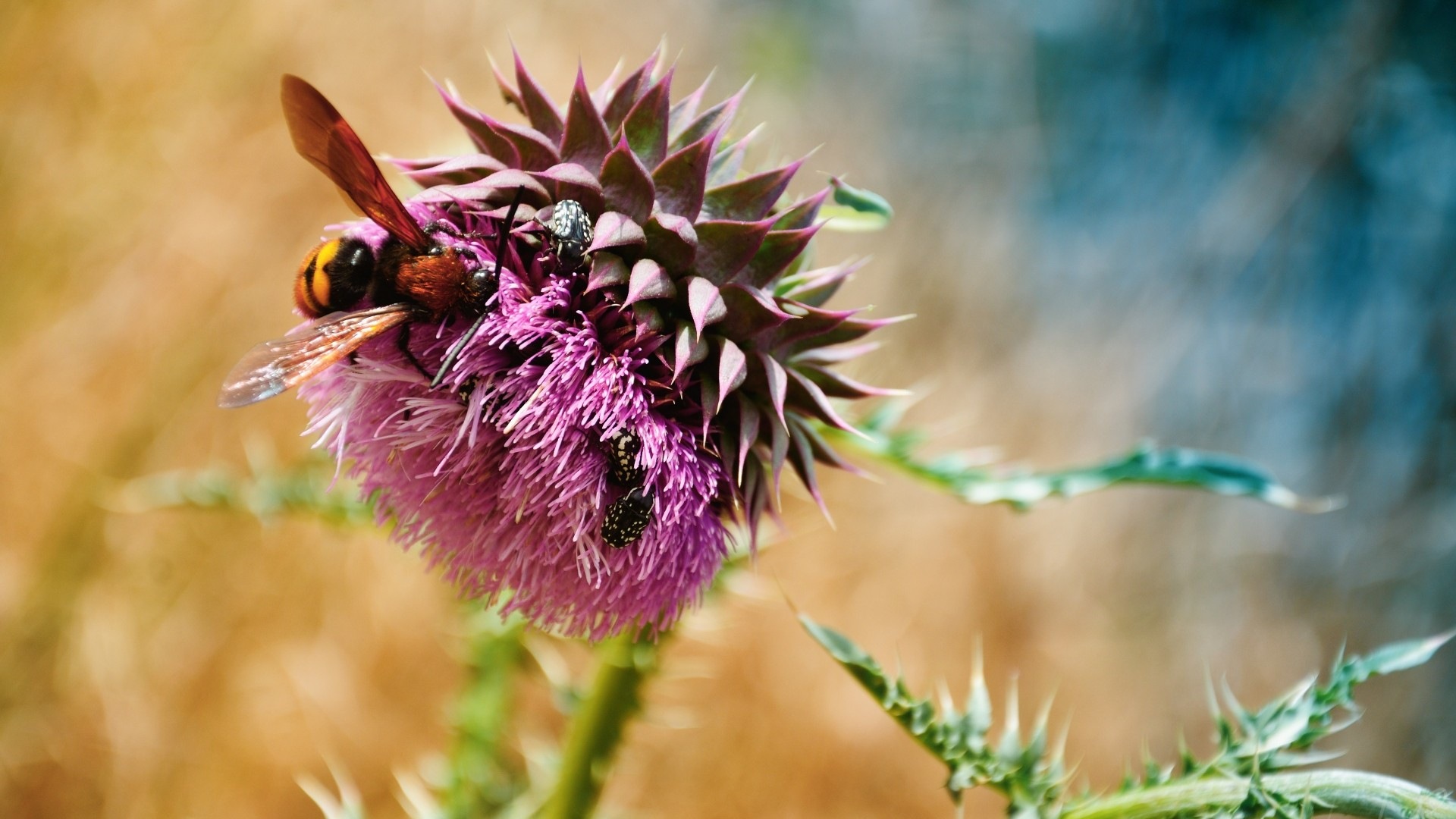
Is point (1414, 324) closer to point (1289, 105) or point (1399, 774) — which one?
point (1289, 105)

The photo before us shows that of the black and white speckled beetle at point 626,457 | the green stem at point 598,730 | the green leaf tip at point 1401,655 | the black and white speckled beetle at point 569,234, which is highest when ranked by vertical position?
the black and white speckled beetle at point 569,234

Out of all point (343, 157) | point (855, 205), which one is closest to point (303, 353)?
point (343, 157)

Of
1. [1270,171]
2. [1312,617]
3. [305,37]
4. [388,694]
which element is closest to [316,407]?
[388,694]

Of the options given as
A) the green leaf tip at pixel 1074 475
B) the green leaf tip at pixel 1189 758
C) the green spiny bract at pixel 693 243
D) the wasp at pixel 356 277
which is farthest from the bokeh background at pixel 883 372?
the wasp at pixel 356 277

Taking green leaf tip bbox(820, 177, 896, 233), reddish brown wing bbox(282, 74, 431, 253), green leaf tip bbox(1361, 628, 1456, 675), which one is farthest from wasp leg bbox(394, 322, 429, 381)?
green leaf tip bbox(1361, 628, 1456, 675)

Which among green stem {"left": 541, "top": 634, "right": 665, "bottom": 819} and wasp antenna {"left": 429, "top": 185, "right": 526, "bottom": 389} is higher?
wasp antenna {"left": 429, "top": 185, "right": 526, "bottom": 389}

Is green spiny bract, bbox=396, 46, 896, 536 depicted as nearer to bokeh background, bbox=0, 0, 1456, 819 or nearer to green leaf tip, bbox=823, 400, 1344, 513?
green leaf tip, bbox=823, 400, 1344, 513

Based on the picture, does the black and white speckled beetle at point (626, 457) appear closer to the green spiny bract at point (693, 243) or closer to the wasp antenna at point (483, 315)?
the green spiny bract at point (693, 243)
